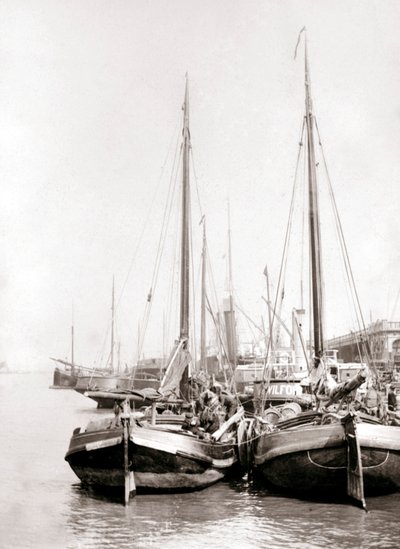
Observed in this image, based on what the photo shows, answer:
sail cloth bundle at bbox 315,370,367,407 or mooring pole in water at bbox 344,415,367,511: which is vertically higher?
sail cloth bundle at bbox 315,370,367,407

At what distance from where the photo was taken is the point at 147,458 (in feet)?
42.7

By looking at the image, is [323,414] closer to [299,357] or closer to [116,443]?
[116,443]

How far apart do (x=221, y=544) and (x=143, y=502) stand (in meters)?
3.28

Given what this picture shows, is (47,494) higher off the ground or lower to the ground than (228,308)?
lower

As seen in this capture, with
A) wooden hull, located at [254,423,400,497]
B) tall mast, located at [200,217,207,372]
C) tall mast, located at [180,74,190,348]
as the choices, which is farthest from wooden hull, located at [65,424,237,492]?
tall mast, located at [200,217,207,372]

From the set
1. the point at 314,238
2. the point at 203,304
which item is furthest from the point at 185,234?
the point at 203,304

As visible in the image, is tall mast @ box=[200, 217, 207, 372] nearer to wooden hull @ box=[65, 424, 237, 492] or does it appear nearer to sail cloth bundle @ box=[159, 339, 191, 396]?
sail cloth bundle @ box=[159, 339, 191, 396]

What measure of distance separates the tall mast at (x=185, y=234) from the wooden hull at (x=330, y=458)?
8332mm

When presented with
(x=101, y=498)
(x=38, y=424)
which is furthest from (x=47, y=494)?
(x=38, y=424)

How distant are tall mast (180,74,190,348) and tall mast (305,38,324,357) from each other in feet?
15.8

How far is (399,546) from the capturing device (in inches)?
388

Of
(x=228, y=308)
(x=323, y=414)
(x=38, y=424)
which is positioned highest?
(x=228, y=308)

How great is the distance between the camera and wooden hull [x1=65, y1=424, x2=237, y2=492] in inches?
507

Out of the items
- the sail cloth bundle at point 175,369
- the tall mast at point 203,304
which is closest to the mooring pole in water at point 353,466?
the sail cloth bundle at point 175,369
